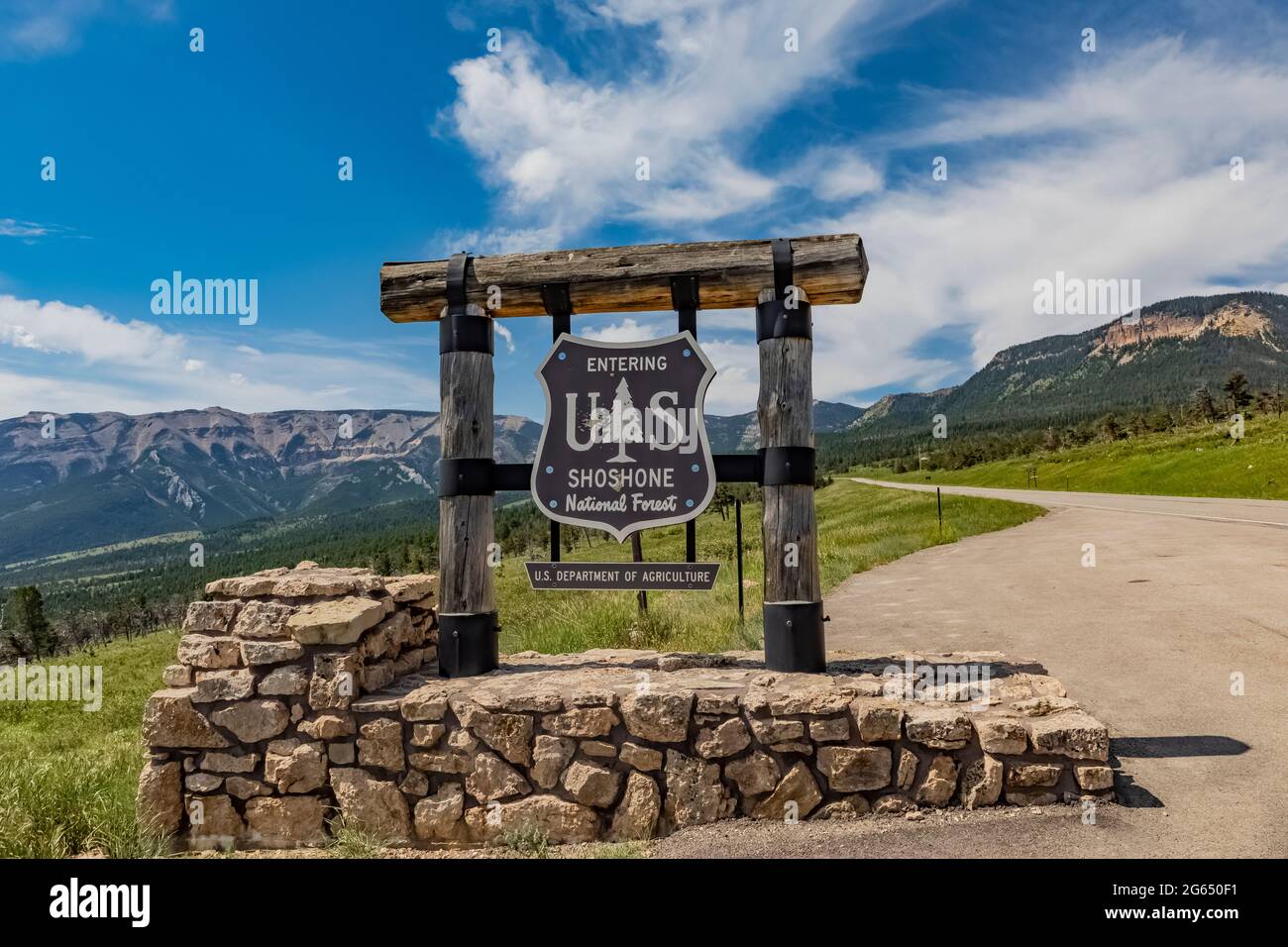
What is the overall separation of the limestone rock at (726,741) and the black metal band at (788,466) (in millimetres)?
1737

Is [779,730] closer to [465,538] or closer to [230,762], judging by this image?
[465,538]

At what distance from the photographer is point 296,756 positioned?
A: 5234mm

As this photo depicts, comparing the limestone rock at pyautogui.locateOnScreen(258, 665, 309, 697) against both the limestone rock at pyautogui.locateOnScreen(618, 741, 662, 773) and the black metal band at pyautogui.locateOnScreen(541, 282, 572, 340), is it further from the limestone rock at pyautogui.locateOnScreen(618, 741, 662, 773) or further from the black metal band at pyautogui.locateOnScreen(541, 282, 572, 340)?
the black metal band at pyautogui.locateOnScreen(541, 282, 572, 340)

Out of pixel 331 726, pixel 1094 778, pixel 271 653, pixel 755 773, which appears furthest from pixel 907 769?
pixel 271 653

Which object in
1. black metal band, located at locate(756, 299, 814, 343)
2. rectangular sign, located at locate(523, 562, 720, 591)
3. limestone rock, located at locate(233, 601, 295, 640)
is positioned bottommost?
limestone rock, located at locate(233, 601, 295, 640)

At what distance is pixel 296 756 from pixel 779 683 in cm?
345

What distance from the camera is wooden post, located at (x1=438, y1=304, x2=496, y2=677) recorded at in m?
5.88

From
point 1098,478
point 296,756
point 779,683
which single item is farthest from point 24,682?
point 1098,478

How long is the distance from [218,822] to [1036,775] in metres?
5.59

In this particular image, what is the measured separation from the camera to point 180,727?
5.29 meters

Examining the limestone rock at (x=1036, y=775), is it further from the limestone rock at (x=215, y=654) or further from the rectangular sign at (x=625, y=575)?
the limestone rock at (x=215, y=654)

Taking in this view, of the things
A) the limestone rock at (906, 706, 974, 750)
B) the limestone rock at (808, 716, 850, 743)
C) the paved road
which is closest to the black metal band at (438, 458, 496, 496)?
the paved road

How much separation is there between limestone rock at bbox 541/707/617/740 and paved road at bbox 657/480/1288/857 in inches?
32.0

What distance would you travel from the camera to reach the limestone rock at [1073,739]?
4.59 m
